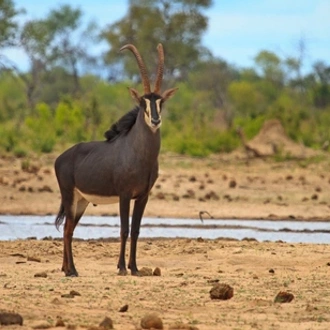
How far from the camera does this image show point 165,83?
49.4 meters

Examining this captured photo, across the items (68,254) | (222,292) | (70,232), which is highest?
(70,232)

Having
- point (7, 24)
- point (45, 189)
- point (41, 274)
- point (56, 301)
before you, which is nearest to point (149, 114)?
point (41, 274)

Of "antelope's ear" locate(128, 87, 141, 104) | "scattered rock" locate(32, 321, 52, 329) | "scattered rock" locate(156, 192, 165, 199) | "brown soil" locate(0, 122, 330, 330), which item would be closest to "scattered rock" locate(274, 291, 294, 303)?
"brown soil" locate(0, 122, 330, 330)

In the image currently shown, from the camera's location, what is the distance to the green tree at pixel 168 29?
48.1 metres

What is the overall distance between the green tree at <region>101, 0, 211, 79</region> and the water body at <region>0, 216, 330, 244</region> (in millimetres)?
28153

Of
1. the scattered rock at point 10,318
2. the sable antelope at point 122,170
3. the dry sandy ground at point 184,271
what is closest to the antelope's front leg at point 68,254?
the sable antelope at point 122,170

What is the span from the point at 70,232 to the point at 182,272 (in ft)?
4.18

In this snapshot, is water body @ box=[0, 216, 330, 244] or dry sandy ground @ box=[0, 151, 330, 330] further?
water body @ box=[0, 216, 330, 244]

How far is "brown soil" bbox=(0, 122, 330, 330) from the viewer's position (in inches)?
353

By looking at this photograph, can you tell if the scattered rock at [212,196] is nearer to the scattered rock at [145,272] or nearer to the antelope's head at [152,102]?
the antelope's head at [152,102]

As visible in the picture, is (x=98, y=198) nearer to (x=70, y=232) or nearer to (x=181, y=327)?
(x=70, y=232)

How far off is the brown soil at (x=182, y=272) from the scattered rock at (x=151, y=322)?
0.14 meters

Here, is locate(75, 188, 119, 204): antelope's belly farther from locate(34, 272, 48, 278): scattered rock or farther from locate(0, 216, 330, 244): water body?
locate(0, 216, 330, 244): water body

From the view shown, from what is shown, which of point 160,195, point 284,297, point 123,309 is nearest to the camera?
point 123,309
